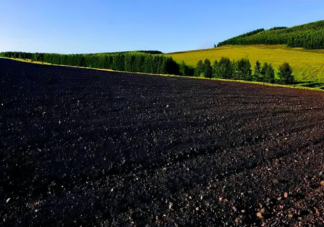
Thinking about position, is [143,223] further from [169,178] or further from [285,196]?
[285,196]

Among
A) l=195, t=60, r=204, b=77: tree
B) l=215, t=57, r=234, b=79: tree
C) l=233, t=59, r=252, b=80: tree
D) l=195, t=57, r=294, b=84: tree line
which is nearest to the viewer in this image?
l=195, t=57, r=294, b=84: tree line

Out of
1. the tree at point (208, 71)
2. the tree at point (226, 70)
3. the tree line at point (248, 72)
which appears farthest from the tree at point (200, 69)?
the tree at point (226, 70)

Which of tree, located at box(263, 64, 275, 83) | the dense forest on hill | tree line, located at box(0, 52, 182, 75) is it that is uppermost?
the dense forest on hill

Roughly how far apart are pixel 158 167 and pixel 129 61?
4723 cm

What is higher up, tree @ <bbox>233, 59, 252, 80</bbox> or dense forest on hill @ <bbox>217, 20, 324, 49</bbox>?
dense forest on hill @ <bbox>217, 20, 324, 49</bbox>

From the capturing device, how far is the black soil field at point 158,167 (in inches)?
218

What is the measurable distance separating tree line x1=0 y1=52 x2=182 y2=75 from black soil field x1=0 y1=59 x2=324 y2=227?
36679 mm

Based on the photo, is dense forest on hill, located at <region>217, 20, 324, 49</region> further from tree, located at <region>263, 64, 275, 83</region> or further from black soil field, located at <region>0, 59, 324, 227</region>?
black soil field, located at <region>0, 59, 324, 227</region>

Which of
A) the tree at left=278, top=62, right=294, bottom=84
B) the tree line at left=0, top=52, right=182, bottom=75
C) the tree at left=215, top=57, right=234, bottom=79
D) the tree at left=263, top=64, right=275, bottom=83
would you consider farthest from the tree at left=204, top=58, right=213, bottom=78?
the tree at left=278, top=62, right=294, bottom=84

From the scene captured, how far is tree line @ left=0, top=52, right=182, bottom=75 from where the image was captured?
163 ft

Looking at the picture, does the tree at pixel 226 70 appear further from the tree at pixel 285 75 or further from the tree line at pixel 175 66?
the tree at pixel 285 75

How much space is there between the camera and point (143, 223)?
5262 millimetres

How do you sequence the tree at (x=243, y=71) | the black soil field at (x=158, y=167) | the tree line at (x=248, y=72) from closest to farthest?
the black soil field at (x=158, y=167), the tree line at (x=248, y=72), the tree at (x=243, y=71)

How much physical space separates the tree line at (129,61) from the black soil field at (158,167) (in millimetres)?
36679
